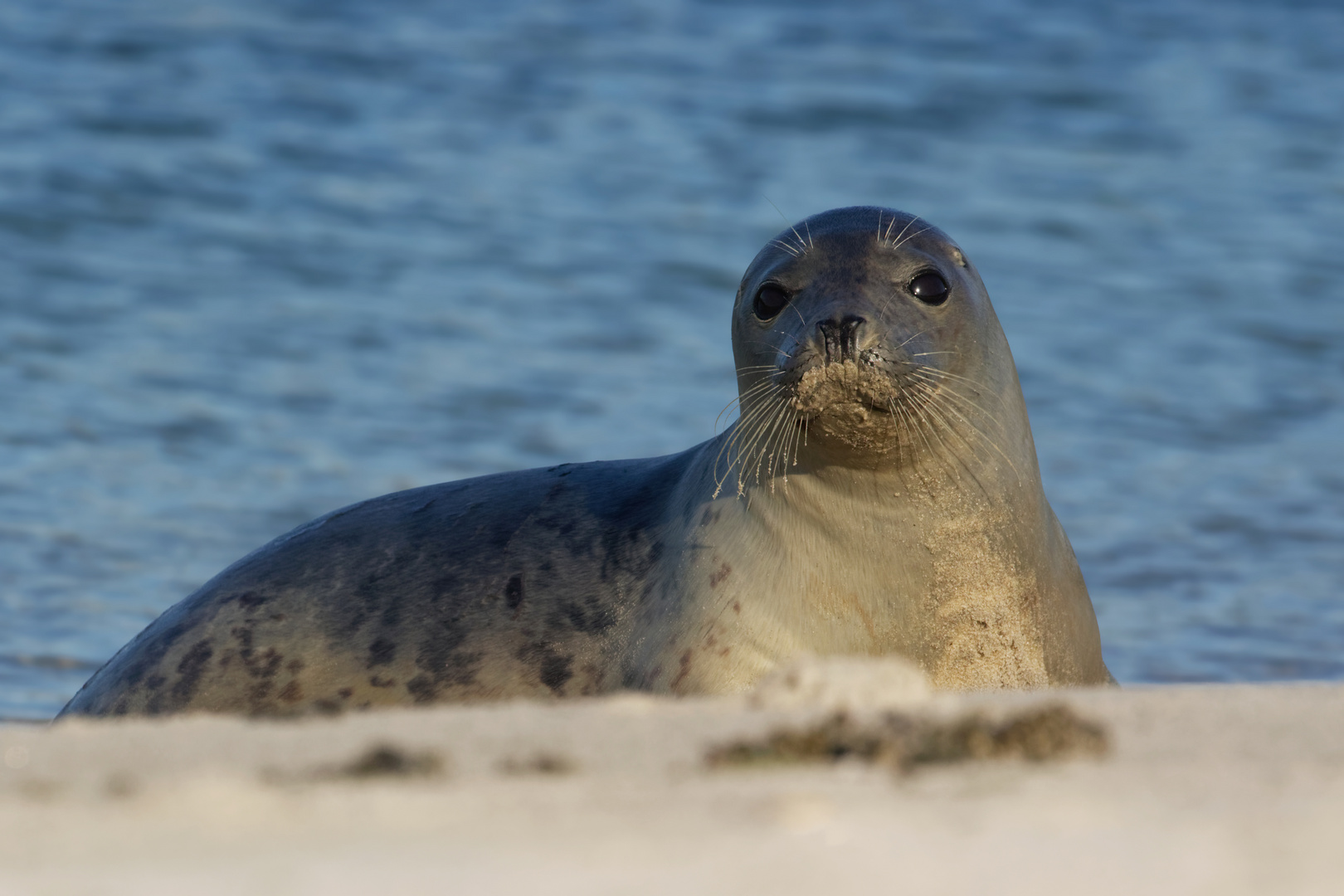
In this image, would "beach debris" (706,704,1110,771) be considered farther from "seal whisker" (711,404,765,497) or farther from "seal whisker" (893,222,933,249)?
"seal whisker" (893,222,933,249)

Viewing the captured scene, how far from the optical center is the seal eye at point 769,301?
448cm

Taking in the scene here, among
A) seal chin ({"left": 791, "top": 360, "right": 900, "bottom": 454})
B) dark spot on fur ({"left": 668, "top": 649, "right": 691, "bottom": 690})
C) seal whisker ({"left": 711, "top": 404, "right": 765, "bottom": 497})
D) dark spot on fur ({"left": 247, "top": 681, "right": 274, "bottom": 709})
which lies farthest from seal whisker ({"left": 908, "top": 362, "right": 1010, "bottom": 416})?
dark spot on fur ({"left": 247, "top": 681, "right": 274, "bottom": 709})

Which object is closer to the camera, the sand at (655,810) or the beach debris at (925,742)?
the sand at (655,810)

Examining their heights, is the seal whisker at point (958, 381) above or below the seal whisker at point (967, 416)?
above

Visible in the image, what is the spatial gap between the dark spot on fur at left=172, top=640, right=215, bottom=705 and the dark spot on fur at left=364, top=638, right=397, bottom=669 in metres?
0.45

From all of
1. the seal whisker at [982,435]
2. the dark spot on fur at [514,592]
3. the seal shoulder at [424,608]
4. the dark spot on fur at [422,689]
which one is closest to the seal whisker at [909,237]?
the seal whisker at [982,435]

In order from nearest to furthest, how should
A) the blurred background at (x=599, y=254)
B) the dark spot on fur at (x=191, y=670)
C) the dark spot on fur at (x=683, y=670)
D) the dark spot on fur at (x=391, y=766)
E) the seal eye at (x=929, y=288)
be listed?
the dark spot on fur at (x=391, y=766)
the dark spot on fur at (x=683, y=670)
the seal eye at (x=929, y=288)
the dark spot on fur at (x=191, y=670)
the blurred background at (x=599, y=254)

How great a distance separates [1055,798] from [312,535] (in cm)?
317

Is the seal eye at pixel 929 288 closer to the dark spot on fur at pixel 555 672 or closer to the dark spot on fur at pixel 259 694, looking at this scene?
the dark spot on fur at pixel 555 672

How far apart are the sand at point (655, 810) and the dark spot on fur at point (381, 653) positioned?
176 centimetres

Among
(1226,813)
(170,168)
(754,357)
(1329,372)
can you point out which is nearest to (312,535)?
(754,357)

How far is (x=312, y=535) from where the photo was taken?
5.11 meters

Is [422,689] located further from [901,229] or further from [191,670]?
[901,229]

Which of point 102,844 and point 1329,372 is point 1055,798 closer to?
point 102,844
